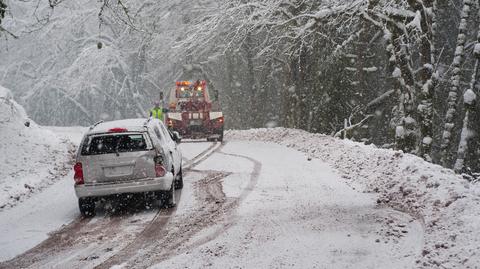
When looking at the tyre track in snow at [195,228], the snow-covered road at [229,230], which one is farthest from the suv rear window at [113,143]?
the tyre track in snow at [195,228]

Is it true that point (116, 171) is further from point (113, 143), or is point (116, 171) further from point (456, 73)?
point (456, 73)

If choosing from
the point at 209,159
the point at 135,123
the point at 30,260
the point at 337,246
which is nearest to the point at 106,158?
the point at 135,123

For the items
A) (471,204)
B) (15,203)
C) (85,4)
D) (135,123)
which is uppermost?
(85,4)

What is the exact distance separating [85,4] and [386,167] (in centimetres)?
3009

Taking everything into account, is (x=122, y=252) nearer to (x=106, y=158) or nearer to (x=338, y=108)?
(x=106, y=158)

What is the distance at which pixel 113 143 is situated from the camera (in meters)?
10.2

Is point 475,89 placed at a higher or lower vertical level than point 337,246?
higher

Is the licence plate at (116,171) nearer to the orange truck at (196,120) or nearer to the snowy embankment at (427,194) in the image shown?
the snowy embankment at (427,194)

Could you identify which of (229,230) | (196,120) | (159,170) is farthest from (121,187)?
(196,120)

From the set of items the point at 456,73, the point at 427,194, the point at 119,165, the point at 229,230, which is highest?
the point at 456,73

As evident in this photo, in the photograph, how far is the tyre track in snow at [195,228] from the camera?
715 cm

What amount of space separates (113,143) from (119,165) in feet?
1.58

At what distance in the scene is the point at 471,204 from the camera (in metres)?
7.35

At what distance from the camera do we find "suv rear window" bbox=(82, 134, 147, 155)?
10094mm
